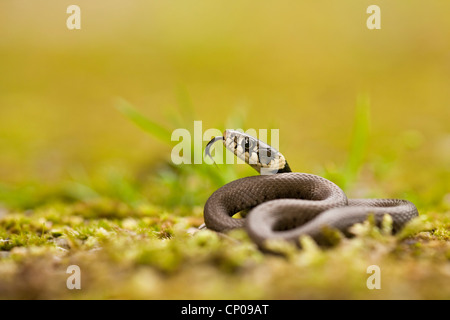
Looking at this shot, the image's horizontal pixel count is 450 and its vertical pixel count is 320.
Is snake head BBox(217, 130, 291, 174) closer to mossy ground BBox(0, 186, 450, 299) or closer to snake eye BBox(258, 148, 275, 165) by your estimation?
snake eye BBox(258, 148, 275, 165)

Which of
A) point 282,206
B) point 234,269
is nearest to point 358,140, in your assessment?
point 282,206

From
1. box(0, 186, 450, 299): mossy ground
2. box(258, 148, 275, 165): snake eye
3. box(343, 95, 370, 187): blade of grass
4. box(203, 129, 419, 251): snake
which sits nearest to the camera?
box(0, 186, 450, 299): mossy ground

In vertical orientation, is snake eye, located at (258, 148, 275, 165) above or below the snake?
above

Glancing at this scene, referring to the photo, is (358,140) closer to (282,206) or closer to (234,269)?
(282,206)

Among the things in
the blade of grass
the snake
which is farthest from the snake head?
the blade of grass

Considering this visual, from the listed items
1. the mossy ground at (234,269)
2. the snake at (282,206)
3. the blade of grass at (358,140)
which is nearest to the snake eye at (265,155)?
the snake at (282,206)

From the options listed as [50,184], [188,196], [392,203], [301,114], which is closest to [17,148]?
[50,184]

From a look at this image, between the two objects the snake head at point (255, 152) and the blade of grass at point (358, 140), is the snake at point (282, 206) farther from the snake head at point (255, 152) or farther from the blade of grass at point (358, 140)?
the blade of grass at point (358, 140)
